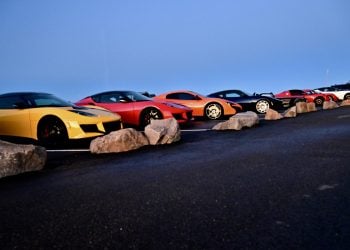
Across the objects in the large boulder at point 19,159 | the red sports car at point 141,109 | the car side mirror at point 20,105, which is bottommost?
the large boulder at point 19,159

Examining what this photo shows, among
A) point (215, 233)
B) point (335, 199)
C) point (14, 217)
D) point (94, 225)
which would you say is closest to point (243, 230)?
point (215, 233)

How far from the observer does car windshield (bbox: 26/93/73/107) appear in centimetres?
732

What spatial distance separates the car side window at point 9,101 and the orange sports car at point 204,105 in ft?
21.4

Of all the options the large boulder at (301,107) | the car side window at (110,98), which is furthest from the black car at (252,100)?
the car side window at (110,98)

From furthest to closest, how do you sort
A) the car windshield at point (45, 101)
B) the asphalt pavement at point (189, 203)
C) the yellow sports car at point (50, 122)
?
the car windshield at point (45, 101) → the yellow sports car at point (50, 122) → the asphalt pavement at point (189, 203)

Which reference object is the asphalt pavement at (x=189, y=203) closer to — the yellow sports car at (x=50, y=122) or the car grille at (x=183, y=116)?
the yellow sports car at (x=50, y=122)

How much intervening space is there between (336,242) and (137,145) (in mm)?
4559

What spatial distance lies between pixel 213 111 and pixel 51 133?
7156 mm

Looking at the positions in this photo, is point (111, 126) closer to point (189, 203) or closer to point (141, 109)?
point (141, 109)

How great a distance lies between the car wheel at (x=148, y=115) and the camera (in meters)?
A: 9.52

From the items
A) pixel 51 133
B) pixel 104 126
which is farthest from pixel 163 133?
pixel 51 133

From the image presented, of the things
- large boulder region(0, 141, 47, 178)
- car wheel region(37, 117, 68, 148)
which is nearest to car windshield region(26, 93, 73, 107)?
car wheel region(37, 117, 68, 148)

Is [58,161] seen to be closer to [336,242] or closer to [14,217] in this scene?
[14,217]

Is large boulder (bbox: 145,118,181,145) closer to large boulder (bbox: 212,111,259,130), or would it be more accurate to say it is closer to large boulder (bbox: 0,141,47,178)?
large boulder (bbox: 212,111,259,130)
